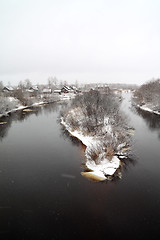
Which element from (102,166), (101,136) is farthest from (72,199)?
(101,136)

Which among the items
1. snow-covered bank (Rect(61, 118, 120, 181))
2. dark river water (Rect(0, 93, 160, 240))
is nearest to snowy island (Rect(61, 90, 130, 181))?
snow-covered bank (Rect(61, 118, 120, 181))

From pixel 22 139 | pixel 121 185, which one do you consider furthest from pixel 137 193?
pixel 22 139

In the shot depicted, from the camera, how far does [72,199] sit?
27.7 ft

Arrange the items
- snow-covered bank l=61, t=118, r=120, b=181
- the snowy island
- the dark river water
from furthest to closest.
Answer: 1. the snowy island
2. snow-covered bank l=61, t=118, r=120, b=181
3. the dark river water

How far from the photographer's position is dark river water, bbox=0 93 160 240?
21.7 feet

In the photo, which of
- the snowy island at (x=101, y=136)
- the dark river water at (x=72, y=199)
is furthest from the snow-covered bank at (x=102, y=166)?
the dark river water at (x=72, y=199)

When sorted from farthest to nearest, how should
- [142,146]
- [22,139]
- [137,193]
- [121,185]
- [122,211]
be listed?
[22,139], [142,146], [121,185], [137,193], [122,211]

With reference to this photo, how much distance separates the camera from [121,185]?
956cm

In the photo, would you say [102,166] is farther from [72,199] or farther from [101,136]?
[101,136]

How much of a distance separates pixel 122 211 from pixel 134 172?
4.13 metres

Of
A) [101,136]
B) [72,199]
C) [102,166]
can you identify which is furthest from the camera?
[101,136]

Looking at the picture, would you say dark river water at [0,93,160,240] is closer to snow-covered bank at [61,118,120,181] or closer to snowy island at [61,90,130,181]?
snow-covered bank at [61,118,120,181]

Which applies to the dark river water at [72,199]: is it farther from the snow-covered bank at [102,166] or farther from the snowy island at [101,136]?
the snowy island at [101,136]

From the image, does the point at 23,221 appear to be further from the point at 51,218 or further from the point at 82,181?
the point at 82,181
